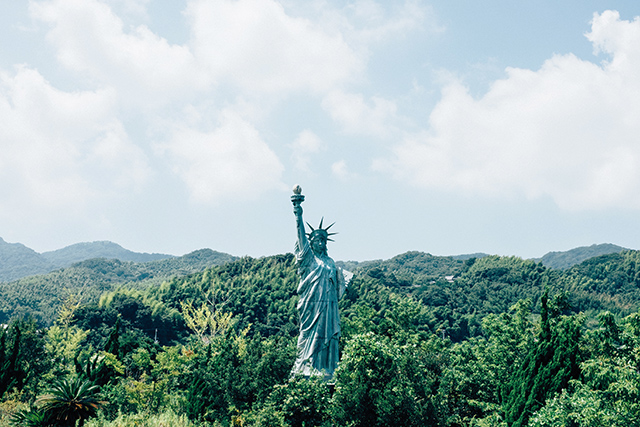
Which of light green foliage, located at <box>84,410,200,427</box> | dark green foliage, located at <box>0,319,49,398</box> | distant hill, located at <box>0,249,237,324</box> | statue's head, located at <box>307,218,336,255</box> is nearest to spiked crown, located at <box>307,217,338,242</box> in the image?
statue's head, located at <box>307,218,336,255</box>

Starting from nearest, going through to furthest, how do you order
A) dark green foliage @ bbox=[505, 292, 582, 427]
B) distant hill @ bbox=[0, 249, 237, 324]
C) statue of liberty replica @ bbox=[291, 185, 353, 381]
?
1. dark green foliage @ bbox=[505, 292, 582, 427]
2. statue of liberty replica @ bbox=[291, 185, 353, 381]
3. distant hill @ bbox=[0, 249, 237, 324]

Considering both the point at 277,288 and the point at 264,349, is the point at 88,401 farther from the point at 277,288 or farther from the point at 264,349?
the point at 277,288

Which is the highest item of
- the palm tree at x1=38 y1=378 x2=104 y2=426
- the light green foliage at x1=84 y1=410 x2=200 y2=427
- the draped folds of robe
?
the draped folds of robe

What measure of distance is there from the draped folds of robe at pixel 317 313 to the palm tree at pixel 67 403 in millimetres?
6412

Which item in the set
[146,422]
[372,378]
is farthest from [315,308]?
[146,422]

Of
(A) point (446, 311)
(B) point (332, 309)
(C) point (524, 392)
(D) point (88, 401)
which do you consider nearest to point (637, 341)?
(C) point (524, 392)

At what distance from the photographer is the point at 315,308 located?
16.5m

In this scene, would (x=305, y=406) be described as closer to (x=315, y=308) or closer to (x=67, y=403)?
(x=315, y=308)

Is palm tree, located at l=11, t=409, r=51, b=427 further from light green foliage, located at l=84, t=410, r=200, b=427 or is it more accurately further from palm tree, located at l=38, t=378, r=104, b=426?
light green foliage, located at l=84, t=410, r=200, b=427

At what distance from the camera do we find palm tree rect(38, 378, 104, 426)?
15.9 metres

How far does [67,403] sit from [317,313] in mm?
7917

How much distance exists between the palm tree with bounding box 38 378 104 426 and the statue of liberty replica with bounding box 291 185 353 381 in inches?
252

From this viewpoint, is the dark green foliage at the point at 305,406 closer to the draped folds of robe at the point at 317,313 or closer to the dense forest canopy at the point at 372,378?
the dense forest canopy at the point at 372,378

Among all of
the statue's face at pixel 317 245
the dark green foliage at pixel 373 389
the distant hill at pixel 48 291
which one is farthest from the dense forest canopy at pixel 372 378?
the distant hill at pixel 48 291
